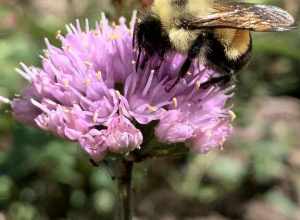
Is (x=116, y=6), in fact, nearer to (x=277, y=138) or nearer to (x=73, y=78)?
(x=73, y=78)

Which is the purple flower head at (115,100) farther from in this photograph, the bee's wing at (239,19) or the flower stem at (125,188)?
the bee's wing at (239,19)

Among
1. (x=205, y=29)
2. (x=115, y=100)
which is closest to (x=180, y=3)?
(x=205, y=29)

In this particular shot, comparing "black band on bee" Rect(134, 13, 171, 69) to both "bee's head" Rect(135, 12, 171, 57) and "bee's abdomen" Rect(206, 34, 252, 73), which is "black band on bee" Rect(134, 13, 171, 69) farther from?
"bee's abdomen" Rect(206, 34, 252, 73)

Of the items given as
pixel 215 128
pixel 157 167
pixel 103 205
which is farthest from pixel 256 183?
pixel 215 128

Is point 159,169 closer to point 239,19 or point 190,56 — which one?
point 190,56

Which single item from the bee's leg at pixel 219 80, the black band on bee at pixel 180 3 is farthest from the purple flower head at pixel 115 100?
the black band on bee at pixel 180 3

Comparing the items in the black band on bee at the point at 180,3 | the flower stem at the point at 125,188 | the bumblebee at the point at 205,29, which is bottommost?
the flower stem at the point at 125,188

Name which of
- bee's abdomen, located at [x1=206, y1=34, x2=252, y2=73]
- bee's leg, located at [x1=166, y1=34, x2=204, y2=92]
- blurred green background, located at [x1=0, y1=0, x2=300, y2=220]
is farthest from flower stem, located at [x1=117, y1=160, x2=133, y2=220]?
blurred green background, located at [x1=0, y1=0, x2=300, y2=220]
